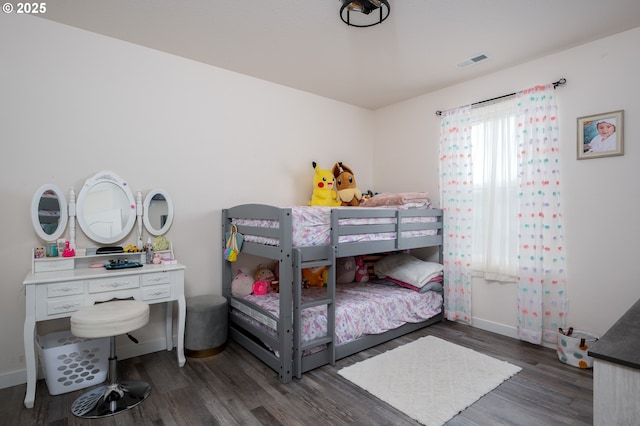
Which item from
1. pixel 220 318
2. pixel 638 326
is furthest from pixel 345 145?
pixel 638 326

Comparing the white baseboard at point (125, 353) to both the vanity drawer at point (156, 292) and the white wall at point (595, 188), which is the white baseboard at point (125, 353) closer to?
the vanity drawer at point (156, 292)

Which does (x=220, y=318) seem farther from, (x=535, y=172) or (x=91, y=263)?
(x=535, y=172)

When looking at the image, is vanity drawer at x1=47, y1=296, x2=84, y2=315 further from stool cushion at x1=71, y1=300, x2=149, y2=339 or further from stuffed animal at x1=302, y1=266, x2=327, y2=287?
stuffed animal at x1=302, y1=266, x2=327, y2=287

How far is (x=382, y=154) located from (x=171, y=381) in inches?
135

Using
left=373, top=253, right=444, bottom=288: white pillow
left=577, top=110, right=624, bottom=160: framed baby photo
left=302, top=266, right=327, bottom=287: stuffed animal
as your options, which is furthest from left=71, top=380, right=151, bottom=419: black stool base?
left=577, top=110, right=624, bottom=160: framed baby photo

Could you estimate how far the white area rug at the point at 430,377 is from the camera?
206cm

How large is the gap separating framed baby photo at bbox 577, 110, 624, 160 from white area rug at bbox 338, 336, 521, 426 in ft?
5.98

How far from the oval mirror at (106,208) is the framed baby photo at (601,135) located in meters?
3.73

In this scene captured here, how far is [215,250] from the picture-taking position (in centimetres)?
320

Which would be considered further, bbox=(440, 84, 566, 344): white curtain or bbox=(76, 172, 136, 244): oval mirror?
bbox=(440, 84, 566, 344): white curtain

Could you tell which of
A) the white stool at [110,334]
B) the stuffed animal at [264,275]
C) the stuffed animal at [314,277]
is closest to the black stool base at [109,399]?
the white stool at [110,334]

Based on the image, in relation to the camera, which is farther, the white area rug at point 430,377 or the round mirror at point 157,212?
the round mirror at point 157,212

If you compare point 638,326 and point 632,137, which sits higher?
point 632,137

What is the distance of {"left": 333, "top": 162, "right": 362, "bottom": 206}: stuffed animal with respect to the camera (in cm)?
375
